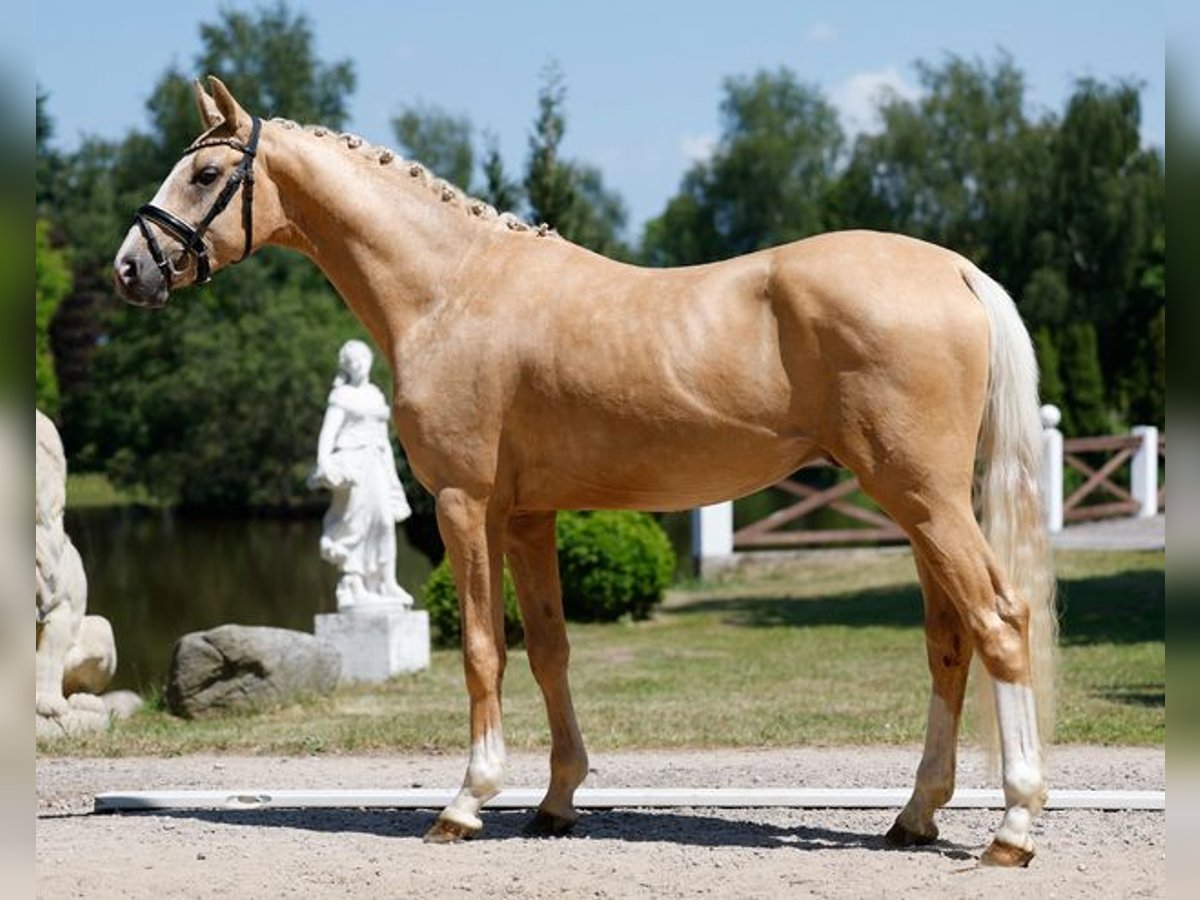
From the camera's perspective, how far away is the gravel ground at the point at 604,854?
5898mm

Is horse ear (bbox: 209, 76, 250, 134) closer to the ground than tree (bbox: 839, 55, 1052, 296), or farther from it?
closer to the ground

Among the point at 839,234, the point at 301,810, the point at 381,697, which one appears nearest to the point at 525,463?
the point at 839,234

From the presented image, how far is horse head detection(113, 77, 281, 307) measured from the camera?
6613mm

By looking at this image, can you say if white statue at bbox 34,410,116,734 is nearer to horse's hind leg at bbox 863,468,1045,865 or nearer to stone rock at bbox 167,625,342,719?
stone rock at bbox 167,625,342,719

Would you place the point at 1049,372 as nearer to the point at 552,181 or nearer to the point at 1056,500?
the point at 1056,500

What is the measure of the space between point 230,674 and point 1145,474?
74.6ft

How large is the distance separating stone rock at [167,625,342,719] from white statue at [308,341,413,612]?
7.89 feet

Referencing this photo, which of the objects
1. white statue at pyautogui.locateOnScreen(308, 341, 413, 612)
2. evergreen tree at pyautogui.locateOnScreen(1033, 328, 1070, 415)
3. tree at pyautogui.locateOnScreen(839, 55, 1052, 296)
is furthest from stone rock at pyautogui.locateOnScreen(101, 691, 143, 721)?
tree at pyautogui.locateOnScreen(839, 55, 1052, 296)

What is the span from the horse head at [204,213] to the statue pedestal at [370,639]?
781 centimetres

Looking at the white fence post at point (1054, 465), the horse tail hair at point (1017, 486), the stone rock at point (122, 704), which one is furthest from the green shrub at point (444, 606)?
the white fence post at point (1054, 465)

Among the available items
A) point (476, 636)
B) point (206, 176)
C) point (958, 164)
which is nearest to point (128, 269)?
point (206, 176)

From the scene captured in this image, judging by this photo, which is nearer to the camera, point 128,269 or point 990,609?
point 990,609

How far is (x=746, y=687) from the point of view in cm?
1316

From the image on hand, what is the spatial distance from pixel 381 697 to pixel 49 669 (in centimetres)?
284
